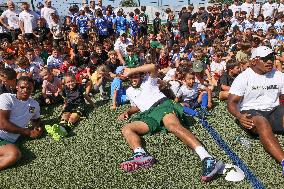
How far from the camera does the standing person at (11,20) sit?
12.4m

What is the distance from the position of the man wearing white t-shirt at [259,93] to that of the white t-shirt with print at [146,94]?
1352mm

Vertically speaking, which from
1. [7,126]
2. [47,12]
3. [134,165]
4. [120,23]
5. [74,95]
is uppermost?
[47,12]

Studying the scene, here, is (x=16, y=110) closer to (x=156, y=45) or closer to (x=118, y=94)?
(x=118, y=94)

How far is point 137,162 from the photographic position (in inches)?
201

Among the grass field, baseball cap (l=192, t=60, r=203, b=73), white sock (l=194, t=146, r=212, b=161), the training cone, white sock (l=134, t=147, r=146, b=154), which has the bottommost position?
the grass field

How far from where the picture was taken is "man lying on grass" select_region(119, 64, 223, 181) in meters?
5.05

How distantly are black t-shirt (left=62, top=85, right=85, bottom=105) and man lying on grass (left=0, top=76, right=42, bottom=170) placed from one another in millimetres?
1188

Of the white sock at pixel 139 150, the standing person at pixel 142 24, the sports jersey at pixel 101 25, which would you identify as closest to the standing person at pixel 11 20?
the sports jersey at pixel 101 25

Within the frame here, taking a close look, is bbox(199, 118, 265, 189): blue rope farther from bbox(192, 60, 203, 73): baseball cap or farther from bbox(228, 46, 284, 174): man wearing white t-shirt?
bbox(192, 60, 203, 73): baseball cap

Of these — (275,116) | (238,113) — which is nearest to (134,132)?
(238,113)

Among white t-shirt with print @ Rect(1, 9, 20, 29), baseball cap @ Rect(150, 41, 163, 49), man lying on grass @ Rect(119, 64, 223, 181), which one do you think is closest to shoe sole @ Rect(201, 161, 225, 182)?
man lying on grass @ Rect(119, 64, 223, 181)

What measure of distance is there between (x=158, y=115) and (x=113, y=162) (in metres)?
1.11

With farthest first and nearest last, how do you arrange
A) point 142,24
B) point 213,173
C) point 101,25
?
point 142,24, point 101,25, point 213,173

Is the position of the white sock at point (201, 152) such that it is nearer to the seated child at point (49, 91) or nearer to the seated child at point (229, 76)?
the seated child at point (229, 76)
